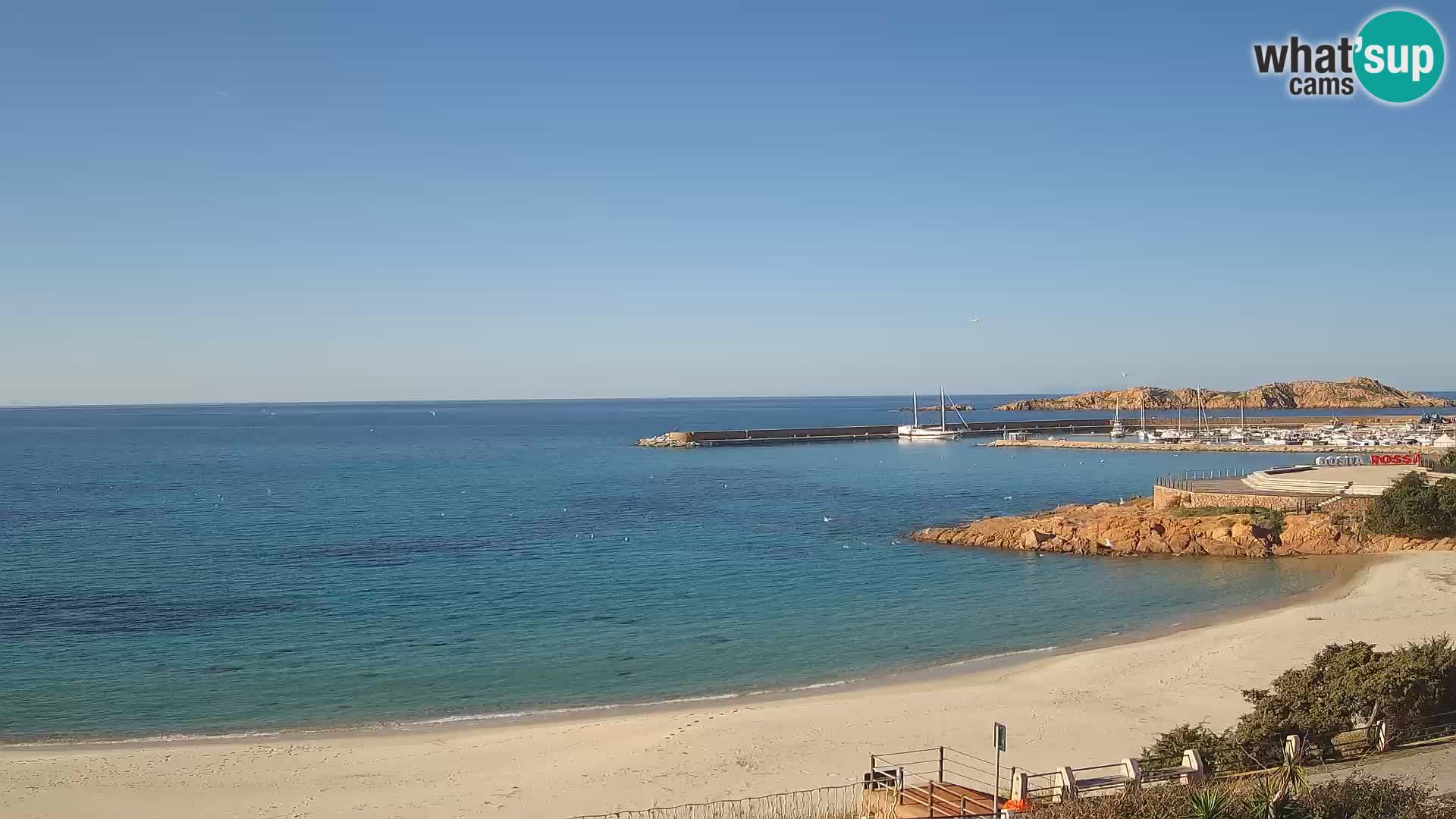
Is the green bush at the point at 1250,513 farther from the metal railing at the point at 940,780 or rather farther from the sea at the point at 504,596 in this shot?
the metal railing at the point at 940,780

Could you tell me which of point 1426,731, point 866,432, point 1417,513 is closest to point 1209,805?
point 1426,731

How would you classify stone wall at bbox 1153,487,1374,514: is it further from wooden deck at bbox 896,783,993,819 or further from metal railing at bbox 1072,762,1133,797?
wooden deck at bbox 896,783,993,819

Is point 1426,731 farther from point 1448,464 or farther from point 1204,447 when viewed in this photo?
point 1204,447

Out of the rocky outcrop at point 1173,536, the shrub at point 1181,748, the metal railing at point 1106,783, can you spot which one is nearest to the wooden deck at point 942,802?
the metal railing at point 1106,783

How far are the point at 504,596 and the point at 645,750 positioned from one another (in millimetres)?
17437

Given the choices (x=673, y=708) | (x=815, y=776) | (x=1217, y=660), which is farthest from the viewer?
(x=1217, y=660)

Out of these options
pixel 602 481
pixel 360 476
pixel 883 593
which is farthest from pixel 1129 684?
pixel 360 476

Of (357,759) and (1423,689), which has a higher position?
(1423,689)

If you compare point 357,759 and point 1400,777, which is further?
point 357,759

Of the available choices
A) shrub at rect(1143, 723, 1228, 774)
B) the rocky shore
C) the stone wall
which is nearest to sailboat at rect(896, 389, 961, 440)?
the rocky shore

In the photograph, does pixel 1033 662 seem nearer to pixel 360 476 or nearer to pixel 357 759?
pixel 357 759

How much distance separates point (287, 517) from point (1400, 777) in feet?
188

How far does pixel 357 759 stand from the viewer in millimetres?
20750

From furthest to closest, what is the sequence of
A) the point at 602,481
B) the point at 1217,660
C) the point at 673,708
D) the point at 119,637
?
the point at 602,481, the point at 119,637, the point at 1217,660, the point at 673,708
